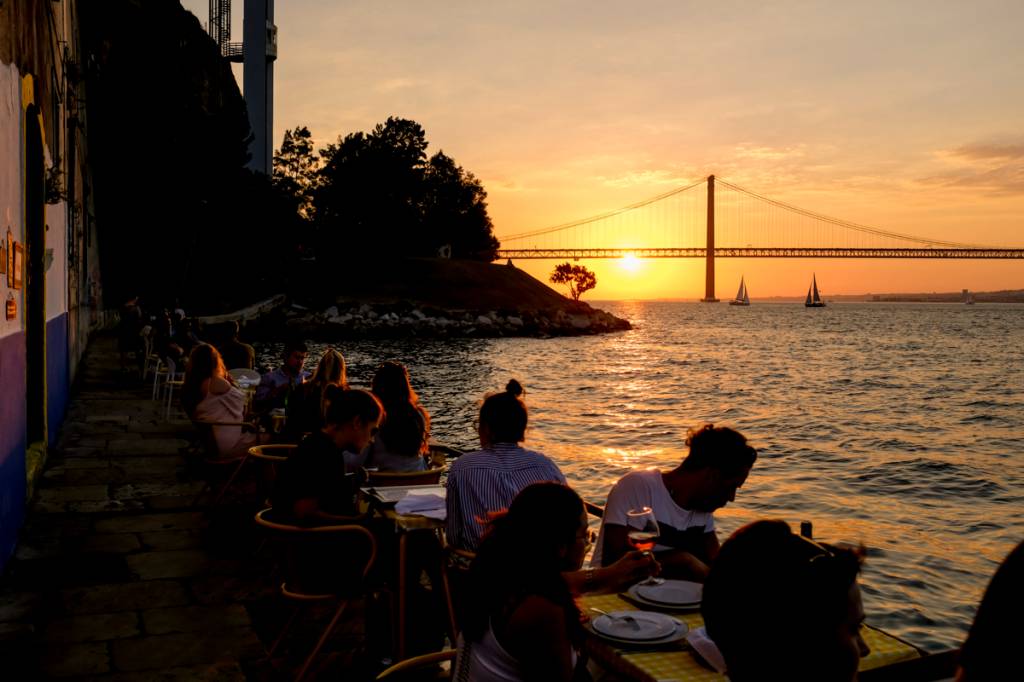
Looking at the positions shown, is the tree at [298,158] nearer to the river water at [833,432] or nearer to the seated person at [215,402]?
the river water at [833,432]

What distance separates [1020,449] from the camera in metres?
16.0

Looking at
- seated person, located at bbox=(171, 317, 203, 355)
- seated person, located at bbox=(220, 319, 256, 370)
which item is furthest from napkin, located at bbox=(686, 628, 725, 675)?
seated person, located at bbox=(171, 317, 203, 355)

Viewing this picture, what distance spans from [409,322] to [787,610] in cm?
5173

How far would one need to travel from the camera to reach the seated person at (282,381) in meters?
7.03

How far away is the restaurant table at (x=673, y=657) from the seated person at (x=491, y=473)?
1.03 metres

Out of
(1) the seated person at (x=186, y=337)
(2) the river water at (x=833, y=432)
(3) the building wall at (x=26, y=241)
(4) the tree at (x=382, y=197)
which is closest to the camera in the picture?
(3) the building wall at (x=26, y=241)

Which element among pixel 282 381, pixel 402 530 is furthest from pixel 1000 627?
pixel 282 381

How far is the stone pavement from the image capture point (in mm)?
3400

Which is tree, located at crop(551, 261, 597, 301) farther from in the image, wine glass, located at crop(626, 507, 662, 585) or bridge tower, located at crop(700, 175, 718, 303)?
wine glass, located at crop(626, 507, 662, 585)

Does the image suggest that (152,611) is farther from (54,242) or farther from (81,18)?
(81,18)

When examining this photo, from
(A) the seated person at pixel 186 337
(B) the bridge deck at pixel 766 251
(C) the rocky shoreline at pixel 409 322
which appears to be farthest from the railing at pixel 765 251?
(A) the seated person at pixel 186 337

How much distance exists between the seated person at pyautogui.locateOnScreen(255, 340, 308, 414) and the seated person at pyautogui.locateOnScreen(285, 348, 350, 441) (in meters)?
1.52

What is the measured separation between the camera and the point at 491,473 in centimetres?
315

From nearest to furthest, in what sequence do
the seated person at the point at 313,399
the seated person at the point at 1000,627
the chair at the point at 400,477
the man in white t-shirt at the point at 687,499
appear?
the seated person at the point at 1000,627
the man in white t-shirt at the point at 687,499
the chair at the point at 400,477
the seated person at the point at 313,399
